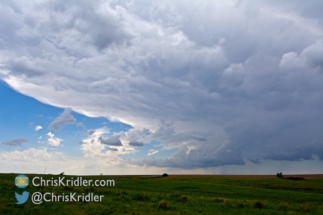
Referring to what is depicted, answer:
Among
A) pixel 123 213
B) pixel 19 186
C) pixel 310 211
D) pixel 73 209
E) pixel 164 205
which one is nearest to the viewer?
pixel 123 213

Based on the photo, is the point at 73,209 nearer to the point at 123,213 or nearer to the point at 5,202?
the point at 123,213

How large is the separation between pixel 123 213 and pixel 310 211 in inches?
763

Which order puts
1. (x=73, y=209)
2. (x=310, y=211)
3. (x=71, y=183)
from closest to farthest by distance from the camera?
(x=73, y=209) → (x=310, y=211) → (x=71, y=183)

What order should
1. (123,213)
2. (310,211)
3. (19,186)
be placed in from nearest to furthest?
(123,213), (310,211), (19,186)

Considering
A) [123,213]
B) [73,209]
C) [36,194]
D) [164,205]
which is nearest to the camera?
[123,213]

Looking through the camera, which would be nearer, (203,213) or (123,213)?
(123,213)

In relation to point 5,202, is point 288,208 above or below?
below

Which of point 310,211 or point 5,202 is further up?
point 5,202

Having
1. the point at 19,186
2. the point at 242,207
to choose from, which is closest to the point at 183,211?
the point at 242,207

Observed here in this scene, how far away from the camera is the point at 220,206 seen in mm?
28188

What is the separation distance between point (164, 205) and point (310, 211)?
15.2 m

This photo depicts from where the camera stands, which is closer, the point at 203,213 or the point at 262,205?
the point at 203,213

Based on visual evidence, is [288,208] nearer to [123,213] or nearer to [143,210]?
[143,210]

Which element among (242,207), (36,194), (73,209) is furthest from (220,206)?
(36,194)
